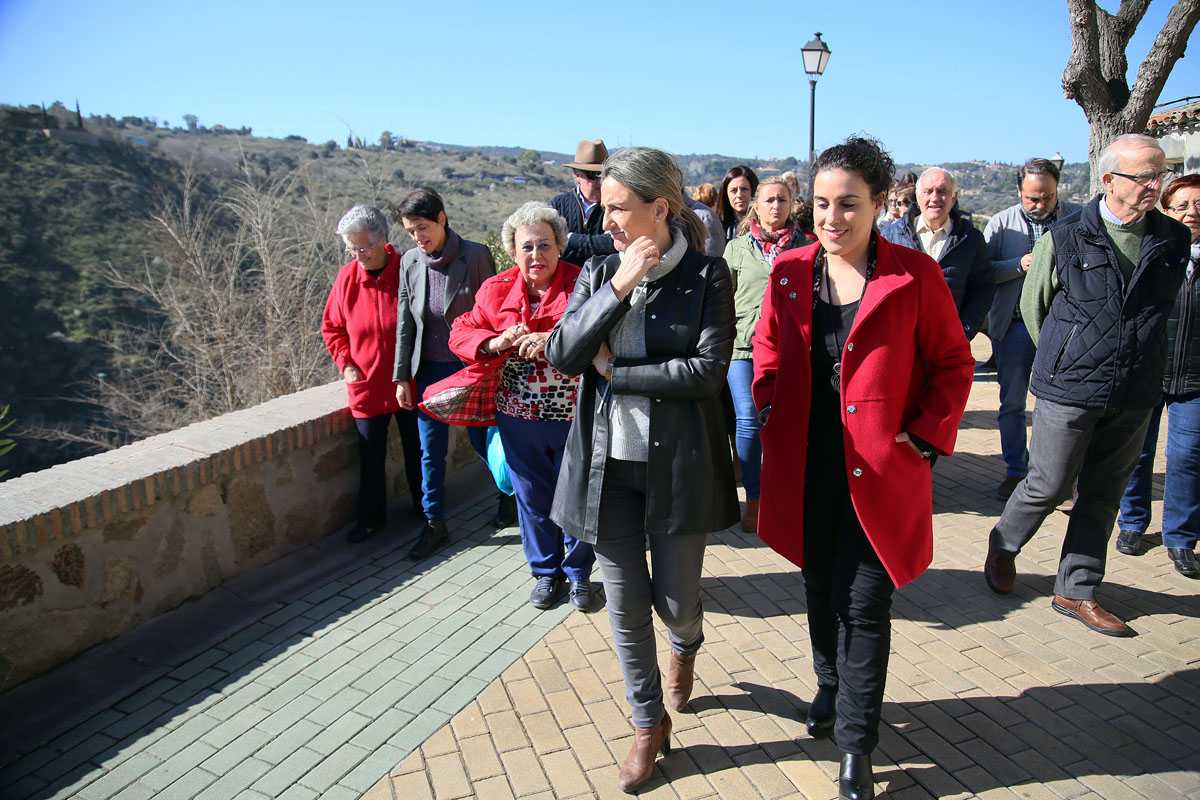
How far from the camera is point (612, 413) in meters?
2.59

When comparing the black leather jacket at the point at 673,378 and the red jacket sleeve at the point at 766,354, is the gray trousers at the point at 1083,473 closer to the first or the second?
the red jacket sleeve at the point at 766,354

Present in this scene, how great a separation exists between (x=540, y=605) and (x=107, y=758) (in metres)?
1.83

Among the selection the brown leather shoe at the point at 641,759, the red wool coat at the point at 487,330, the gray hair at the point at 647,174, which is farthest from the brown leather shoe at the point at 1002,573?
the gray hair at the point at 647,174

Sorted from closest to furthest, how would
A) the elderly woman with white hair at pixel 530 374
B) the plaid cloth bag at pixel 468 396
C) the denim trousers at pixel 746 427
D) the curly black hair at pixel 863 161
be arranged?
the curly black hair at pixel 863 161 → the elderly woman with white hair at pixel 530 374 → the plaid cloth bag at pixel 468 396 → the denim trousers at pixel 746 427

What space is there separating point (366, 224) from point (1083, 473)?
390 centimetres

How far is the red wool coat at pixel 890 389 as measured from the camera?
2373 mm

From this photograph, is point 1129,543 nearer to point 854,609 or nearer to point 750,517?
point 750,517

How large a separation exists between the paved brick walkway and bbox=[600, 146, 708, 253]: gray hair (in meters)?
1.89

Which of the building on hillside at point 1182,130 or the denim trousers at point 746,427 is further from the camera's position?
the building on hillside at point 1182,130

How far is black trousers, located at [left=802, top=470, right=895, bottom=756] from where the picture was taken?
8.04 ft

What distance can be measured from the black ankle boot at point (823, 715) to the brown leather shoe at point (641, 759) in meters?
0.58

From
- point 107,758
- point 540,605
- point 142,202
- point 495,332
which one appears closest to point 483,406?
point 495,332

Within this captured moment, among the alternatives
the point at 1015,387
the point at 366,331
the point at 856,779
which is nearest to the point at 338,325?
the point at 366,331

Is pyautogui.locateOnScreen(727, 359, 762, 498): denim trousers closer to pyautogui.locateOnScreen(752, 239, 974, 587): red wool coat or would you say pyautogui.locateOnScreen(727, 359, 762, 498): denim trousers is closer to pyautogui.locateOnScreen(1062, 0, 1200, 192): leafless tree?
pyautogui.locateOnScreen(752, 239, 974, 587): red wool coat
